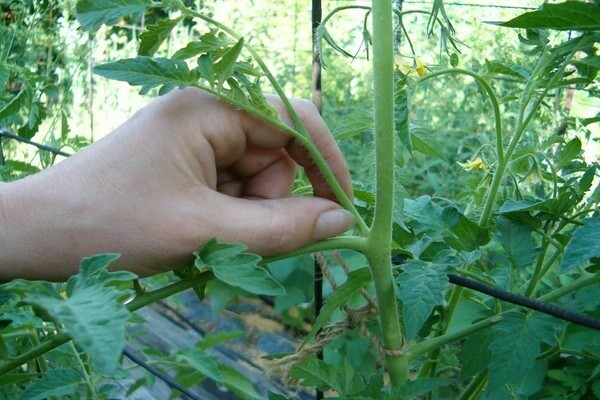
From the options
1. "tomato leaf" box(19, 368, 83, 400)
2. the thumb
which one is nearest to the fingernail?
the thumb

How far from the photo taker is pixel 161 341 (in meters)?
2.61

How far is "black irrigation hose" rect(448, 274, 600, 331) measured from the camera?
72 cm

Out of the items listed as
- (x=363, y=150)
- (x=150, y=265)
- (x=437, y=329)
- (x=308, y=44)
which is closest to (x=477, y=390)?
(x=437, y=329)

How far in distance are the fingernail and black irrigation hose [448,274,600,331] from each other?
0.14 metres

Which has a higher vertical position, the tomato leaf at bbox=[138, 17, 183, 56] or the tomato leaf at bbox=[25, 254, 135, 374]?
the tomato leaf at bbox=[138, 17, 183, 56]

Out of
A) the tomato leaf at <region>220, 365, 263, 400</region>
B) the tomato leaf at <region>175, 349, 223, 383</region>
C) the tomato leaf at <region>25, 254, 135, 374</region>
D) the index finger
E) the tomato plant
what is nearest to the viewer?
the tomato leaf at <region>25, 254, 135, 374</region>

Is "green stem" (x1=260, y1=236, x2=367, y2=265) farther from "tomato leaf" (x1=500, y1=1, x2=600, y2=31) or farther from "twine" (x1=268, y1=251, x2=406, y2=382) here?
"tomato leaf" (x1=500, y1=1, x2=600, y2=31)

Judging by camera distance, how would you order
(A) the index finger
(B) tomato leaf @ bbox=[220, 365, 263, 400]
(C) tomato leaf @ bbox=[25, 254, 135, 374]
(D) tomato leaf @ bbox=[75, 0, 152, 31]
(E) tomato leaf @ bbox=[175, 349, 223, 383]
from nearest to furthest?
(C) tomato leaf @ bbox=[25, 254, 135, 374]
(D) tomato leaf @ bbox=[75, 0, 152, 31]
(A) the index finger
(E) tomato leaf @ bbox=[175, 349, 223, 383]
(B) tomato leaf @ bbox=[220, 365, 263, 400]

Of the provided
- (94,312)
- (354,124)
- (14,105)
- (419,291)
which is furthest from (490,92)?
(14,105)

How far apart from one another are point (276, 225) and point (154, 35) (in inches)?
10.2

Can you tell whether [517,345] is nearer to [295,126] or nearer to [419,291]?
[419,291]

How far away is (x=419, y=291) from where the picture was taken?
730 mm

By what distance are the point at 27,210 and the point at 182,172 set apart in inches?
7.3

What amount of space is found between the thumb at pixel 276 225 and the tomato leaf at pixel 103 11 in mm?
236
